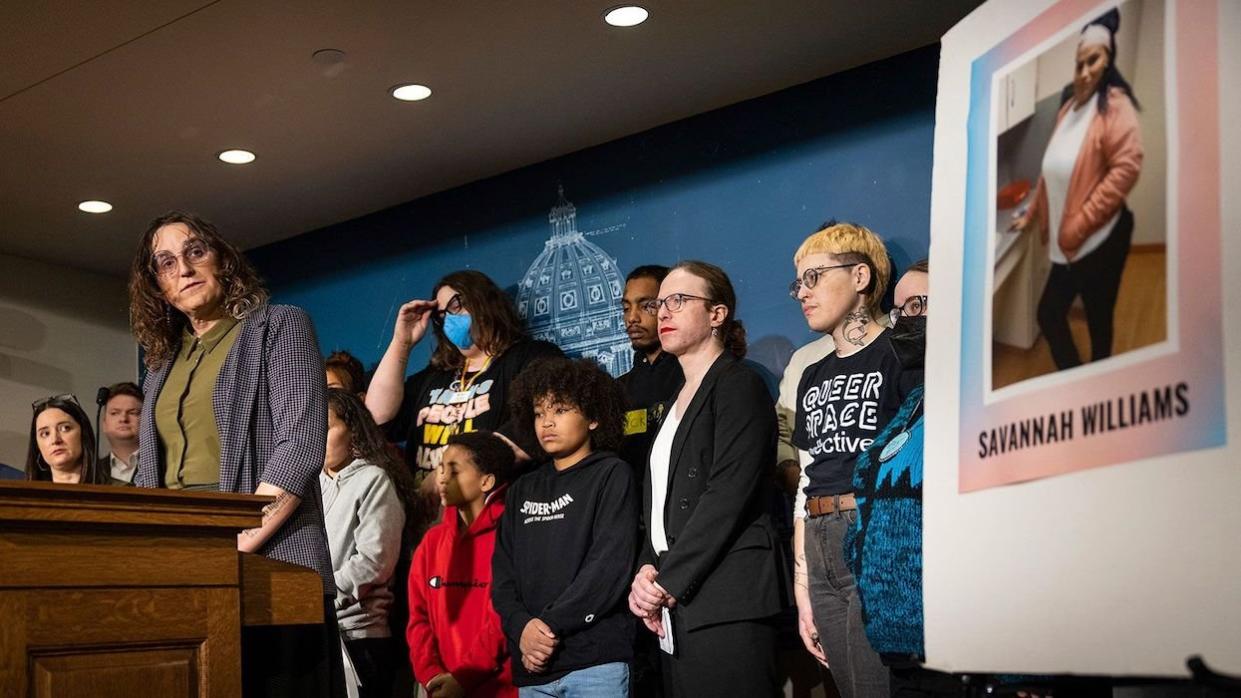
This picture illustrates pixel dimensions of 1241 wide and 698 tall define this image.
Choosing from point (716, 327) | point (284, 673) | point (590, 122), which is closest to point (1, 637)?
point (284, 673)

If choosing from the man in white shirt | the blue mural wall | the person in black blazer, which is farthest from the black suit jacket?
the man in white shirt

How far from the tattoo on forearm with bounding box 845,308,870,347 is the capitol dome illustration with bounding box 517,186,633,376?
5.68ft

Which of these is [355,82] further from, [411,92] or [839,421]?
[839,421]

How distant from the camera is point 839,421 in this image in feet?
11.4

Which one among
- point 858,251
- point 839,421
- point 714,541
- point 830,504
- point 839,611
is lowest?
point 839,611

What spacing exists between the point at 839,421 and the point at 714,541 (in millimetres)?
475

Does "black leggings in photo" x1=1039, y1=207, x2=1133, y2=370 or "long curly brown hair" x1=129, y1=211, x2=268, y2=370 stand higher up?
"long curly brown hair" x1=129, y1=211, x2=268, y2=370

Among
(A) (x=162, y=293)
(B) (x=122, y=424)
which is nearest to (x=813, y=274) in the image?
(A) (x=162, y=293)

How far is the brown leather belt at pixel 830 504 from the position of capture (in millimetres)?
3330

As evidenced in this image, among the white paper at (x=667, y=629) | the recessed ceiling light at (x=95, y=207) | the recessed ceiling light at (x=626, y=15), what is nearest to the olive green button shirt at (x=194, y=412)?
the white paper at (x=667, y=629)

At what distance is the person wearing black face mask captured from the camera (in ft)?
7.54

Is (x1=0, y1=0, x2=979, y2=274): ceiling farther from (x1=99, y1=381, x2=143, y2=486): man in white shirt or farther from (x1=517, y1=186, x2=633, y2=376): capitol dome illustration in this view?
(x1=99, y1=381, x2=143, y2=486): man in white shirt

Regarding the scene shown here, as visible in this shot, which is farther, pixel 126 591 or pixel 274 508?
pixel 274 508

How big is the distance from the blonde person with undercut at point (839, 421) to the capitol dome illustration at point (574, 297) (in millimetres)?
1667
